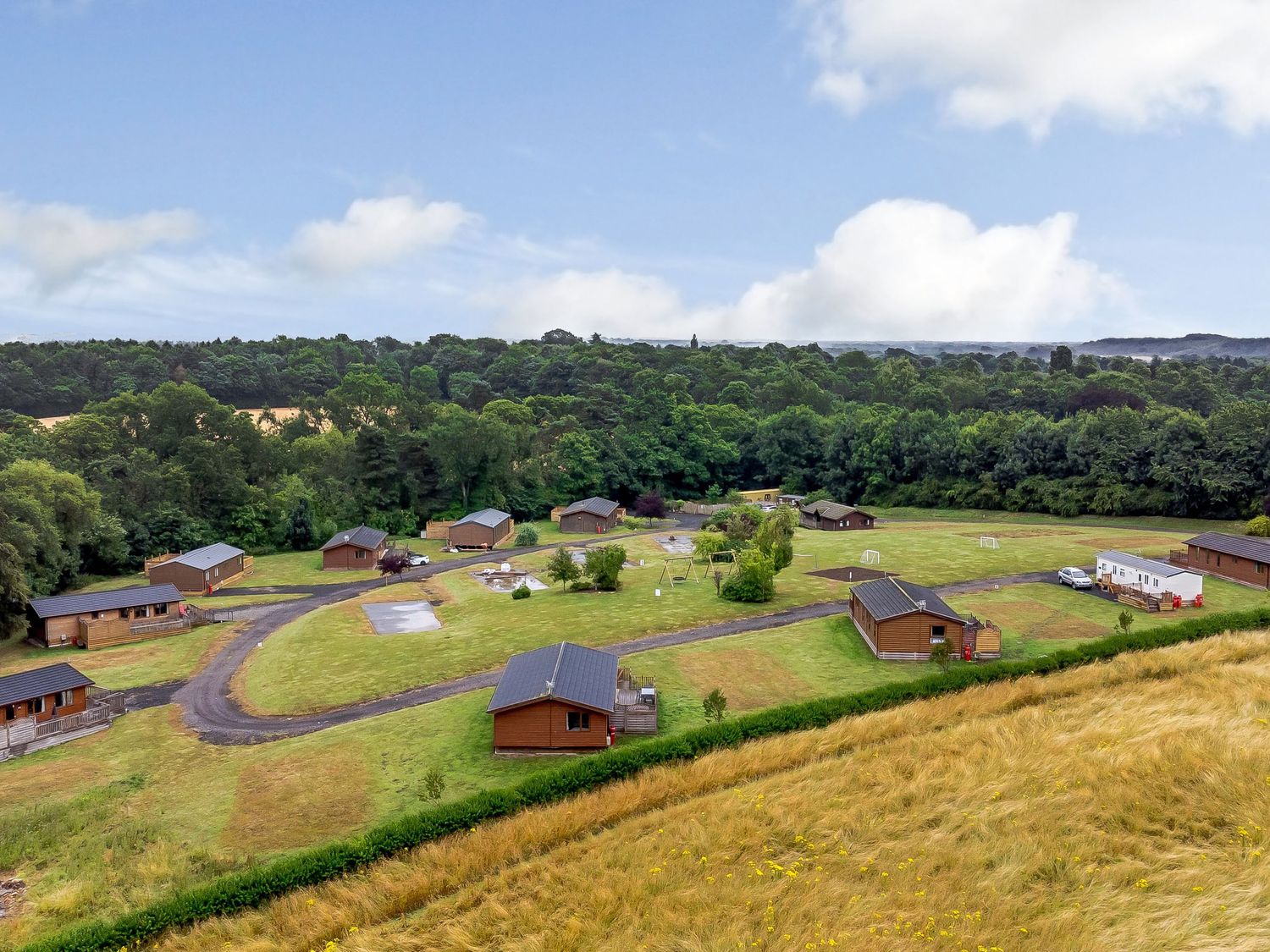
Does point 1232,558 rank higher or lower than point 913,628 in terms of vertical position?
higher

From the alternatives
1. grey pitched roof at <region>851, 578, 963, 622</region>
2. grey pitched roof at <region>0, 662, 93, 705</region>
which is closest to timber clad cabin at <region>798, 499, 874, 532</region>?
grey pitched roof at <region>851, 578, 963, 622</region>

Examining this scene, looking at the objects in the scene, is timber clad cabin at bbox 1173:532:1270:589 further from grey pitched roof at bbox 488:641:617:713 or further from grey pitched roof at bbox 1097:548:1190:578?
grey pitched roof at bbox 488:641:617:713

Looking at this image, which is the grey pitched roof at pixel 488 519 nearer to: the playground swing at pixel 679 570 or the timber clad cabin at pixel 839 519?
the playground swing at pixel 679 570

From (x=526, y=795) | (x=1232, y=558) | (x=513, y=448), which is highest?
(x=513, y=448)

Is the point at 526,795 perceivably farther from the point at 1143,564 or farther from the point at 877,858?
the point at 1143,564

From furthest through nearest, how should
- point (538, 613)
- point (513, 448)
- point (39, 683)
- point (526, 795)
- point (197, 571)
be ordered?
1. point (513, 448)
2. point (197, 571)
3. point (538, 613)
4. point (39, 683)
5. point (526, 795)

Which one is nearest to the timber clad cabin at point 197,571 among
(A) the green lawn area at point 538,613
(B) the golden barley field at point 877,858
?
(A) the green lawn area at point 538,613

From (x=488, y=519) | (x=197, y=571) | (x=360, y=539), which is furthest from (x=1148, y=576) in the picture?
(x=197, y=571)

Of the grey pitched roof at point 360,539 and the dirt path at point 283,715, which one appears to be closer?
the dirt path at point 283,715
